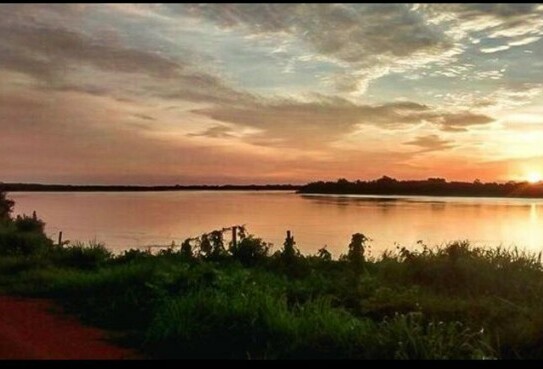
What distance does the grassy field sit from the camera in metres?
9.14

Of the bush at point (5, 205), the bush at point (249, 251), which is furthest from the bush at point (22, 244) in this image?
the bush at point (5, 205)

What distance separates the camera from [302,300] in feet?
43.3

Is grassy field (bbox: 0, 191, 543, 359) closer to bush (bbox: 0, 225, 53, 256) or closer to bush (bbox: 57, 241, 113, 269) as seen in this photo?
bush (bbox: 57, 241, 113, 269)

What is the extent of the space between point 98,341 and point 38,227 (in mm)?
22064

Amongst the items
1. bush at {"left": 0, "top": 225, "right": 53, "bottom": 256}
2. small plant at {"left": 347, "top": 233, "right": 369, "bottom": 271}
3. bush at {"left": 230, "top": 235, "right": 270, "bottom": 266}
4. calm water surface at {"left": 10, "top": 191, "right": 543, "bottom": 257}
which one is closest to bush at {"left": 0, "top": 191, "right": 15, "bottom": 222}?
calm water surface at {"left": 10, "top": 191, "right": 543, "bottom": 257}

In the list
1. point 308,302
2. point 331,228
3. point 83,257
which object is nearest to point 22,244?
point 83,257

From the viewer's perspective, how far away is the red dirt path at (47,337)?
9.07 meters

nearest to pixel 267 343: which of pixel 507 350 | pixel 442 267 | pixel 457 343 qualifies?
pixel 457 343

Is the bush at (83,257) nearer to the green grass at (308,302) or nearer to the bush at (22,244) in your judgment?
the green grass at (308,302)

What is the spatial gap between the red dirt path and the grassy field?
425 mm

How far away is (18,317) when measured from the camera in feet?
38.5

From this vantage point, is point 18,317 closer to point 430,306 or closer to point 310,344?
point 310,344

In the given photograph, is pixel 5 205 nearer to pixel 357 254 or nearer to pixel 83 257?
pixel 83 257

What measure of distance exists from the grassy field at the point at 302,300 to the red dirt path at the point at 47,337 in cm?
43
